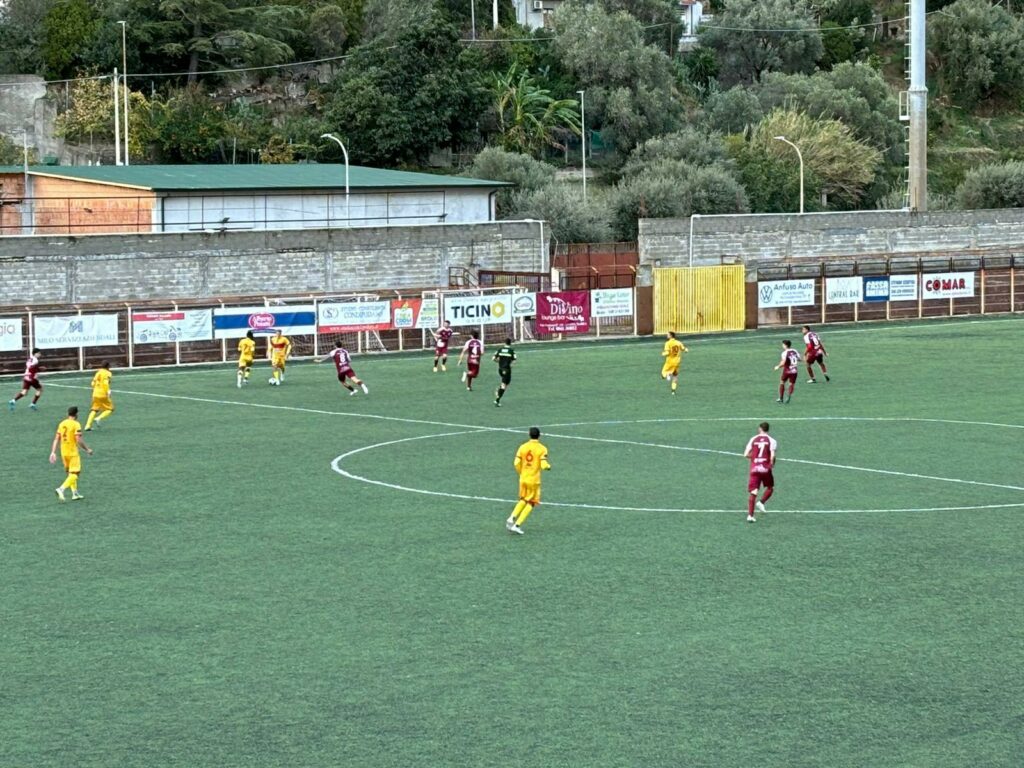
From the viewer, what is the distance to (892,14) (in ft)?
474

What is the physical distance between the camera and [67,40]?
355 feet

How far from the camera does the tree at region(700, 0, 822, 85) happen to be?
421ft

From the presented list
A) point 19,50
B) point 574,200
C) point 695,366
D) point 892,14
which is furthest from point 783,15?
point 695,366

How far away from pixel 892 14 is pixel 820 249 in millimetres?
80898

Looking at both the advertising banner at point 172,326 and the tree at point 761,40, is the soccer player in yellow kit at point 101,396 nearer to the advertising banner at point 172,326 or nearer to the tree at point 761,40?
the advertising banner at point 172,326

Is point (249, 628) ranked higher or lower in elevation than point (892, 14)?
lower

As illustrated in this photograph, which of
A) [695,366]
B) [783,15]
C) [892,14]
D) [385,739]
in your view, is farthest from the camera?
[892,14]

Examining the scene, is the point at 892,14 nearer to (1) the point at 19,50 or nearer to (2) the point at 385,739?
(1) the point at 19,50

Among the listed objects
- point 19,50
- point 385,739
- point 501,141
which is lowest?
point 385,739

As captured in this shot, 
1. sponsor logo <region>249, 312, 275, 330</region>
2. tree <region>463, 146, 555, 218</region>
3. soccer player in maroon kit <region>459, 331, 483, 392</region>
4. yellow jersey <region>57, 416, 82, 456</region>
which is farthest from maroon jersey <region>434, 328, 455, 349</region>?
tree <region>463, 146, 555, 218</region>

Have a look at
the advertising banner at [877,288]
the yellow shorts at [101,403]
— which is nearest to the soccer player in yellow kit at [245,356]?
the yellow shorts at [101,403]

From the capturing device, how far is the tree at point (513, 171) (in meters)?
90.9

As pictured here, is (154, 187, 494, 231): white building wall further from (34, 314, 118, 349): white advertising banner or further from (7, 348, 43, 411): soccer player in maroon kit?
(7, 348, 43, 411): soccer player in maroon kit

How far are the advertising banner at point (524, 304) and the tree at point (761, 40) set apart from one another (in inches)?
3058
